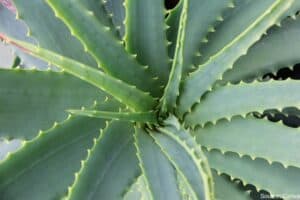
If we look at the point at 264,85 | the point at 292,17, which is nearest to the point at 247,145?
the point at 264,85

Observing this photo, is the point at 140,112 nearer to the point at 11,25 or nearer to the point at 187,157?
the point at 187,157

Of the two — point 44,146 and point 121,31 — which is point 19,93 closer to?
point 44,146

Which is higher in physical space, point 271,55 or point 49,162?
point 271,55

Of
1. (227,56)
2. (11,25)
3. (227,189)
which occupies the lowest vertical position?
(227,189)

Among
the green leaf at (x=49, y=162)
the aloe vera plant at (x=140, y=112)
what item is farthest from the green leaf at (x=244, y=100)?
the green leaf at (x=49, y=162)

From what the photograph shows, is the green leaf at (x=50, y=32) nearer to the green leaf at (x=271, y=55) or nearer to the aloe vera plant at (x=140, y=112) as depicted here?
the aloe vera plant at (x=140, y=112)

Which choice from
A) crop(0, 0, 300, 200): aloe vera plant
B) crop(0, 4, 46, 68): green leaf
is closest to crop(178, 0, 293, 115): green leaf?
crop(0, 0, 300, 200): aloe vera plant

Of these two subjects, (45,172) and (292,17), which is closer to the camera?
(45,172)

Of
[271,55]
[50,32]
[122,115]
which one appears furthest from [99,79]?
[271,55]
